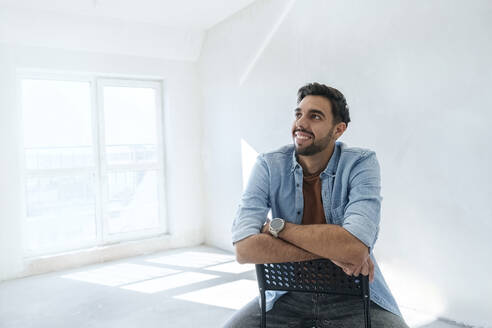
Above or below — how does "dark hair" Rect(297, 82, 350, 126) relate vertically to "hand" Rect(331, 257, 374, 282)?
above

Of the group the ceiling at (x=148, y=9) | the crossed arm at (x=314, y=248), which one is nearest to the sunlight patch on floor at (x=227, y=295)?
the crossed arm at (x=314, y=248)

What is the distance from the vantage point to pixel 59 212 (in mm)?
4543

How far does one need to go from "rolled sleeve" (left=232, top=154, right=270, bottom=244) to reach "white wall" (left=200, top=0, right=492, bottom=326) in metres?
1.50

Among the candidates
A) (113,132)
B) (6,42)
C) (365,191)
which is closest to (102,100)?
(113,132)

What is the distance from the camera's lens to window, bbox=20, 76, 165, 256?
443cm

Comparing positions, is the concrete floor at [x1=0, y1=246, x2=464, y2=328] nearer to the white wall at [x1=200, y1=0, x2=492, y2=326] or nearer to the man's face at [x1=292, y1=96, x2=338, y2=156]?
the white wall at [x1=200, y1=0, x2=492, y2=326]

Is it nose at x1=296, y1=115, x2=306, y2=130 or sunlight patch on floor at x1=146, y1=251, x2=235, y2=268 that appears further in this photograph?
sunlight patch on floor at x1=146, y1=251, x2=235, y2=268

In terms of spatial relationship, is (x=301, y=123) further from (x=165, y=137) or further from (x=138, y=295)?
(x=165, y=137)

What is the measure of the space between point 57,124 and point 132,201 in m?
1.29

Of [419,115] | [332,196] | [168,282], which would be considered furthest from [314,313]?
[168,282]

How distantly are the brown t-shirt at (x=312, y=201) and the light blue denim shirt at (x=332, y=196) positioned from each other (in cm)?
4

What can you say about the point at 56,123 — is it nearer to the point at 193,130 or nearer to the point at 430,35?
the point at 193,130

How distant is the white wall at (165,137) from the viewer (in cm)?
411

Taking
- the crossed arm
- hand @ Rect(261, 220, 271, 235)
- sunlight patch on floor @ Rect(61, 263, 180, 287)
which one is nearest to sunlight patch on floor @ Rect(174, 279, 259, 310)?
sunlight patch on floor @ Rect(61, 263, 180, 287)
